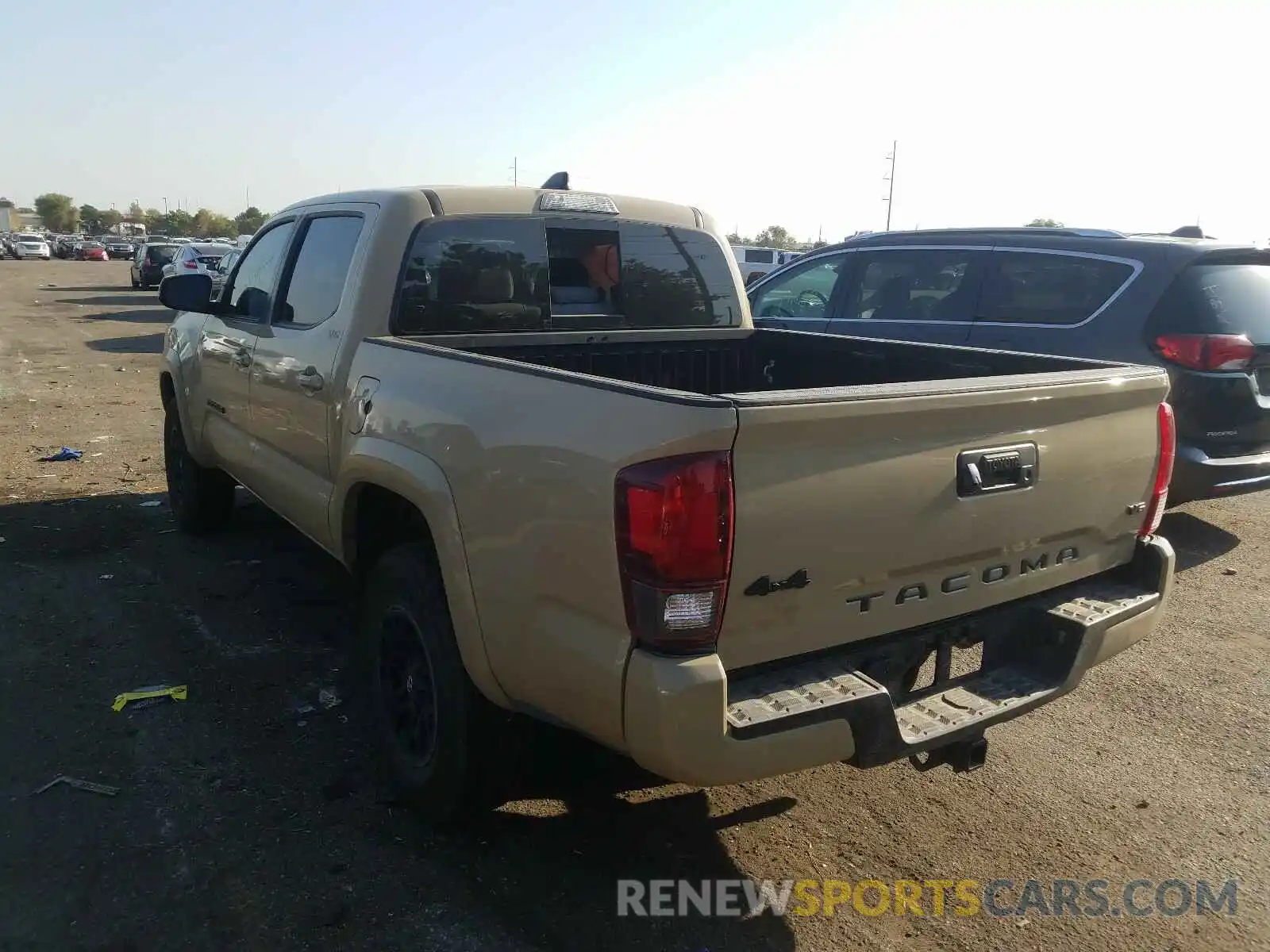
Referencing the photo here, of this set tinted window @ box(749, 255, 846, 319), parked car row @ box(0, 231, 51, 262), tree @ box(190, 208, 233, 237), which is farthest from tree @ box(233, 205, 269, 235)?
tinted window @ box(749, 255, 846, 319)

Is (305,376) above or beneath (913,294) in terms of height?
beneath

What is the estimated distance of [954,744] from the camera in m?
2.83

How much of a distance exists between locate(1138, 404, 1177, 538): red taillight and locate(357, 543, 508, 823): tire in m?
2.23

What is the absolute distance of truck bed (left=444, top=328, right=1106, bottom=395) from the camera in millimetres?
3836

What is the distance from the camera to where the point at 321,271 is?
4.28 meters

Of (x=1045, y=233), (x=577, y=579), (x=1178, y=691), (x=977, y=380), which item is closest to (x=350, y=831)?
(x=577, y=579)

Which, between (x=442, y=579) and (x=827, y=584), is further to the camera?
(x=442, y=579)

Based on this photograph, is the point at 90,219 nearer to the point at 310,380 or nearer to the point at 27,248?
the point at 27,248

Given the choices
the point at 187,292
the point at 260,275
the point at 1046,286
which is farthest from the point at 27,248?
the point at 1046,286

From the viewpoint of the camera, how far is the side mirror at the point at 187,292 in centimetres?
507

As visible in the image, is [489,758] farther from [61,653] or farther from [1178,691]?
[1178,691]

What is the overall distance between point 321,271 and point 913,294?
4.37 metres

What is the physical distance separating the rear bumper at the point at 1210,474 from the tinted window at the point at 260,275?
16.0 ft

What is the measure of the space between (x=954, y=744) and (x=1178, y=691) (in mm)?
2113
